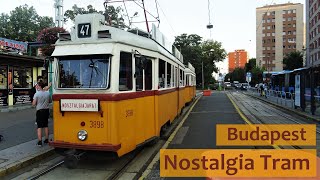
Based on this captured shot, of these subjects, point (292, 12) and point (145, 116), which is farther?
point (292, 12)

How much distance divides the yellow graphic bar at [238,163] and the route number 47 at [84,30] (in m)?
3.15

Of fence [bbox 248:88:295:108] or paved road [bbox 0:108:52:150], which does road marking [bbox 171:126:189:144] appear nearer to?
paved road [bbox 0:108:52:150]

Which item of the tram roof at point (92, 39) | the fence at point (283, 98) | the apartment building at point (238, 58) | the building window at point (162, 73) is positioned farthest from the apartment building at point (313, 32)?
the tram roof at point (92, 39)

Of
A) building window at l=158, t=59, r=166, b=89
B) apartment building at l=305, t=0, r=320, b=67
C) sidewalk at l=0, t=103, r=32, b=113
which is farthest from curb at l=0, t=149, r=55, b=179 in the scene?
apartment building at l=305, t=0, r=320, b=67

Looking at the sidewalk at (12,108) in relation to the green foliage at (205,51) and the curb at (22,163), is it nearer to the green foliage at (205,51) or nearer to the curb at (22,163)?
the curb at (22,163)

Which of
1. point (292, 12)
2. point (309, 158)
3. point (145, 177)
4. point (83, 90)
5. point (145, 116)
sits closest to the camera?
point (145, 177)

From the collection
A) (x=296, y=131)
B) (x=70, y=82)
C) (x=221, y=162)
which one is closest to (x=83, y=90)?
(x=70, y=82)

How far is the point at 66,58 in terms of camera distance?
A: 7.20 m

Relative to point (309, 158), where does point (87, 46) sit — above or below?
above

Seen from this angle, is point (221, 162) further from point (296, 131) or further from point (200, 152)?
point (296, 131)

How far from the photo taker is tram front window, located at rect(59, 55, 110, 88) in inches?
272

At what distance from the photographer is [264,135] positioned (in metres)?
10.8

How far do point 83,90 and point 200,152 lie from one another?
3274 mm

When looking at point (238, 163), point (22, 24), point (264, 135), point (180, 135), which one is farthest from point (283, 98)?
point (22, 24)
